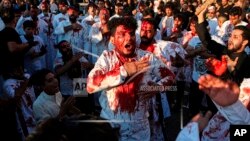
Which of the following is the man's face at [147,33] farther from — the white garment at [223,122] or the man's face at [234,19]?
the man's face at [234,19]

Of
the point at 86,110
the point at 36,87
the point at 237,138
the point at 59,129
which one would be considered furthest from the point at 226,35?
the point at 59,129

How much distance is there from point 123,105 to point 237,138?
109 centimetres

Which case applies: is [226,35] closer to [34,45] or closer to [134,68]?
[34,45]

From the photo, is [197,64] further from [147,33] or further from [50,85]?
[50,85]

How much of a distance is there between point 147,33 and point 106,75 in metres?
2.02

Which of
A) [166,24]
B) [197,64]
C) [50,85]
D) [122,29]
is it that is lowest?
[197,64]

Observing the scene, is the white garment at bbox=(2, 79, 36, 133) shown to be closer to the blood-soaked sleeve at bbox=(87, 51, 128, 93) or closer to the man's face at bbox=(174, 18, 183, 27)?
the blood-soaked sleeve at bbox=(87, 51, 128, 93)

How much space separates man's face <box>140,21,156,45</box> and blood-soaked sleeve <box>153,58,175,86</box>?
4.80 feet

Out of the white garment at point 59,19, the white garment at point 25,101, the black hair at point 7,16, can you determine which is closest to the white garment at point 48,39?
the white garment at point 59,19

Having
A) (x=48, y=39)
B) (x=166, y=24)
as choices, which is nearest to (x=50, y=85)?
(x=48, y=39)

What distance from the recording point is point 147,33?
5.44 m

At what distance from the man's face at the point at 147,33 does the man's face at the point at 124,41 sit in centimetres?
160

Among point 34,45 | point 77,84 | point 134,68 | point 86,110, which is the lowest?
point 86,110

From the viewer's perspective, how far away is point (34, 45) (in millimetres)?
6898
